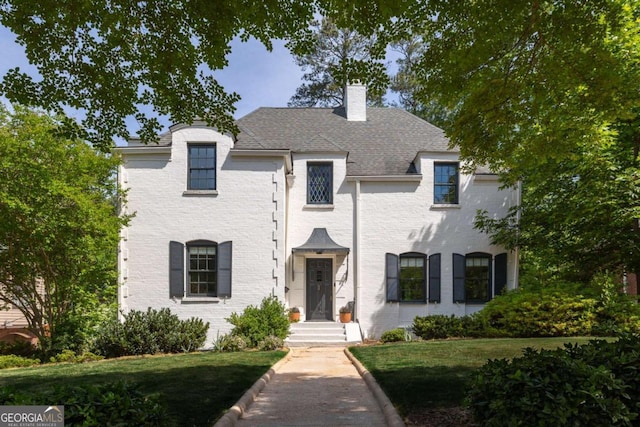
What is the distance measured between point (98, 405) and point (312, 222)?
1255cm

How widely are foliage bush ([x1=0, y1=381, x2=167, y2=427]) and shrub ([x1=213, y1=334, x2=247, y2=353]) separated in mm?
8598

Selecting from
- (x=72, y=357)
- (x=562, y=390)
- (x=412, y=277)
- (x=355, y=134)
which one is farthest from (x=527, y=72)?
(x=72, y=357)

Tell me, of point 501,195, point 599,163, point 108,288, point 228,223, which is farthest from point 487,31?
point 108,288

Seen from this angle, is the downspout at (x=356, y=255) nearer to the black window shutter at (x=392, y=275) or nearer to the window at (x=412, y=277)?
the black window shutter at (x=392, y=275)

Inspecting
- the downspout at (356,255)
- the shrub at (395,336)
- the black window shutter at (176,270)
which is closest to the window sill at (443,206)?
the downspout at (356,255)

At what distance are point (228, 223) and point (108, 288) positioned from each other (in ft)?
13.8

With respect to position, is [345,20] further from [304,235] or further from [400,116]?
[400,116]

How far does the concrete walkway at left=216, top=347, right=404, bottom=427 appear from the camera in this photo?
5754mm

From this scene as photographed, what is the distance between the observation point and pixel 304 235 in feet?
53.2

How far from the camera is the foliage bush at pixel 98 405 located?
3.80m

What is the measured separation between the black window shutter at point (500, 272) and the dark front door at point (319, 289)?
19.4 ft

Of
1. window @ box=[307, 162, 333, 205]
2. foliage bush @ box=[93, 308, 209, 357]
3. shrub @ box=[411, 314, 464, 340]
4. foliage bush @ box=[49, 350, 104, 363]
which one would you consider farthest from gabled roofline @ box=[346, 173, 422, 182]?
foliage bush @ box=[49, 350, 104, 363]

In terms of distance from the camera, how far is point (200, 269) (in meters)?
14.6

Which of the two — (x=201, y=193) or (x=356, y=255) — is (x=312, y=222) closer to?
(x=356, y=255)
